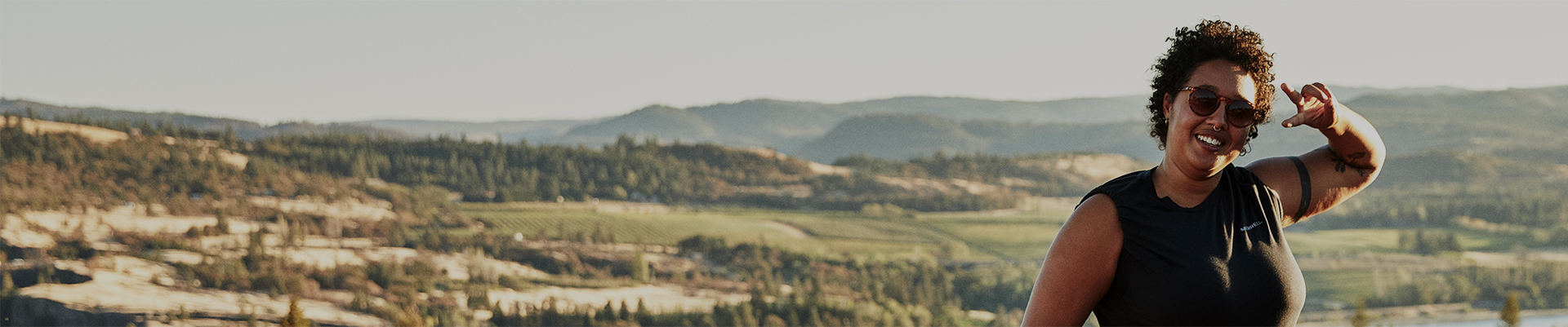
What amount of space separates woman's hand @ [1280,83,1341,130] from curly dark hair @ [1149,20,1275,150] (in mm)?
46

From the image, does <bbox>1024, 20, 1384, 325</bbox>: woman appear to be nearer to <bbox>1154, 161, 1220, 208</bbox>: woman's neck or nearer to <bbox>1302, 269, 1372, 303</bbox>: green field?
<bbox>1154, 161, 1220, 208</bbox>: woman's neck

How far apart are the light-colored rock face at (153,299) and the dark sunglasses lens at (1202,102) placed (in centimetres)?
2279

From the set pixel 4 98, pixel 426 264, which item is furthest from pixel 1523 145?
pixel 4 98

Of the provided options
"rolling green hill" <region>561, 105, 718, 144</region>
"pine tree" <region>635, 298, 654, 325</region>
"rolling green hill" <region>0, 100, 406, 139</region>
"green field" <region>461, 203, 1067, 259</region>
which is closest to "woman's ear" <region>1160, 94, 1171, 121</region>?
"pine tree" <region>635, 298, 654, 325</region>

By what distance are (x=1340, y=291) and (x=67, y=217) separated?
1215 inches

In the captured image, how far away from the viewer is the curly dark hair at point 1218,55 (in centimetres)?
161

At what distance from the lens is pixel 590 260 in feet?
101

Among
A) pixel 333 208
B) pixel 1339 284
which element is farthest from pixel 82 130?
pixel 1339 284

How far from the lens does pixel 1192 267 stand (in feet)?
4.86

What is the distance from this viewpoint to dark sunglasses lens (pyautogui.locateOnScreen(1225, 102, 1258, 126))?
154cm

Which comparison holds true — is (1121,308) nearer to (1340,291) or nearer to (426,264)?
(426,264)

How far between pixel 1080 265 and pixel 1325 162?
705mm

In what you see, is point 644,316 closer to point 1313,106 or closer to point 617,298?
point 617,298

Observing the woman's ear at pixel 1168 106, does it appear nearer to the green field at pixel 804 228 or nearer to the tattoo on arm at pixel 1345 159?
the tattoo on arm at pixel 1345 159
